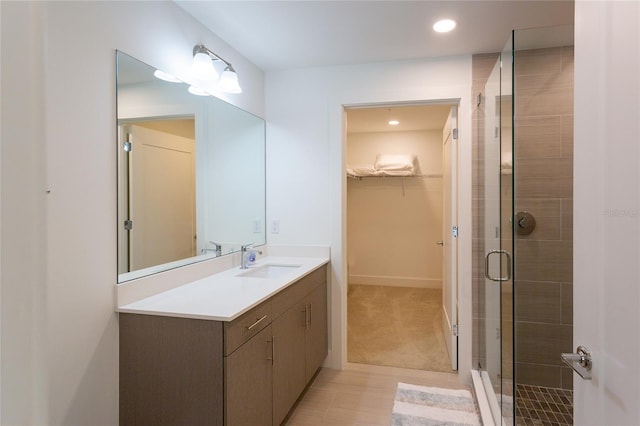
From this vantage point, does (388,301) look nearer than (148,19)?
No

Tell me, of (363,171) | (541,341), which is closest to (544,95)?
(541,341)

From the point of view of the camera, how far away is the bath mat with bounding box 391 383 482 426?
7.36ft

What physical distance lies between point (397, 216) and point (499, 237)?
3.37 metres

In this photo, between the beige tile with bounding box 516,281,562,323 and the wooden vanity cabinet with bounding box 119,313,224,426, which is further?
the beige tile with bounding box 516,281,562,323

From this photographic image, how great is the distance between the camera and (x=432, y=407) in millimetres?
2389

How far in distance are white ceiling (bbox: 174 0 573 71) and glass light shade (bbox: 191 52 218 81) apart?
246 millimetres

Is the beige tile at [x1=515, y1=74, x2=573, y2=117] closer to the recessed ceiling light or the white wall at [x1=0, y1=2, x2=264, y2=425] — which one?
the recessed ceiling light

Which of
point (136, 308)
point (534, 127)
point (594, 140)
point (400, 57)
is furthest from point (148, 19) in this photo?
point (534, 127)

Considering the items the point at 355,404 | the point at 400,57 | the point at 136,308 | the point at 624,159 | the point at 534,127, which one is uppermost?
the point at 400,57

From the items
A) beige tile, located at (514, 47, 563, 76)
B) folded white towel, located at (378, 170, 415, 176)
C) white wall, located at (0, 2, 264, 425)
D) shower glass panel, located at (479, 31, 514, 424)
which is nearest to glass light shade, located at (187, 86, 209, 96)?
white wall, located at (0, 2, 264, 425)

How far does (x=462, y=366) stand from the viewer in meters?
2.78

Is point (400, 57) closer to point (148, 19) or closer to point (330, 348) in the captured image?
point (148, 19)

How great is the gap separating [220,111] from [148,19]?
75 centimetres

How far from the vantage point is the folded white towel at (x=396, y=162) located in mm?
5234
